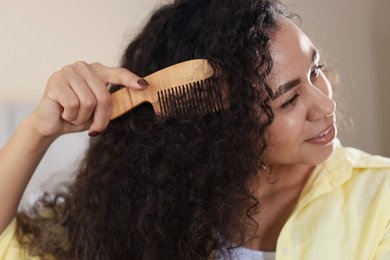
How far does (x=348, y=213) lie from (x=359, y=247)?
6cm

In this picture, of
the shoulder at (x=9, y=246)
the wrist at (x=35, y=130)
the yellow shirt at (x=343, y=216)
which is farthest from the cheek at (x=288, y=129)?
the shoulder at (x=9, y=246)

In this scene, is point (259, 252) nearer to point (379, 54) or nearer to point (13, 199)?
point (13, 199)

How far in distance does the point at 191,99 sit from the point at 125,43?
0.86m

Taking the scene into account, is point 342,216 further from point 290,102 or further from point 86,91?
point 86,91

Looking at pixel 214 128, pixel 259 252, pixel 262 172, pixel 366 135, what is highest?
pixel 214 128

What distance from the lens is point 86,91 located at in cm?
80

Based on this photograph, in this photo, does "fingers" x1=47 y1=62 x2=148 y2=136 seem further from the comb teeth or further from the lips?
the lips

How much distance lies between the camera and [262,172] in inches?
36.0

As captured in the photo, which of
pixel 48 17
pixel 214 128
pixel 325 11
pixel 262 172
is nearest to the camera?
pixel 214 128

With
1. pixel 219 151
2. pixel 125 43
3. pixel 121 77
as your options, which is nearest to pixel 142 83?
Answer: pixel 121 77

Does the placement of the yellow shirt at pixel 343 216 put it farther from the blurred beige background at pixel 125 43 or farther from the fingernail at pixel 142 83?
the blurred beige background at pixel 125 43

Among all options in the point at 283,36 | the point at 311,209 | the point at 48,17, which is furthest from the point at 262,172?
the point at 48,17

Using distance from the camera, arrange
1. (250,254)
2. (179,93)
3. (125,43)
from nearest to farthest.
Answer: (179,93), (250,254), (125,43)

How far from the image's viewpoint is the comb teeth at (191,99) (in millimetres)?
771
